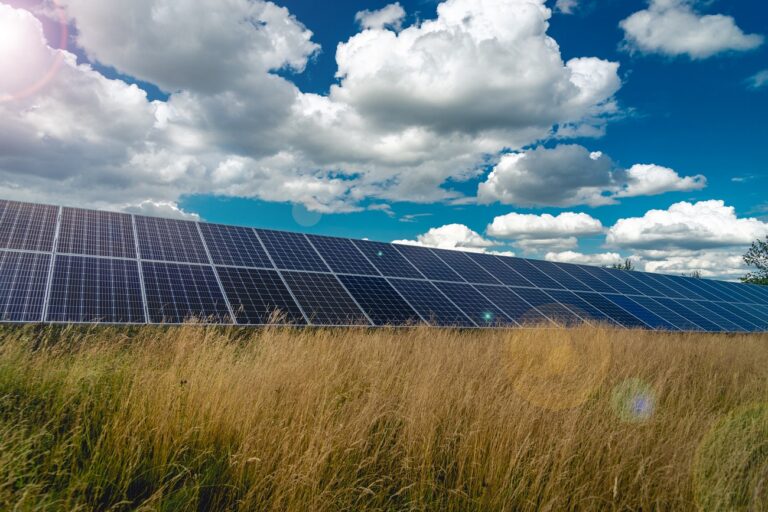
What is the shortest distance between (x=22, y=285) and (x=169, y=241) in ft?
16.2

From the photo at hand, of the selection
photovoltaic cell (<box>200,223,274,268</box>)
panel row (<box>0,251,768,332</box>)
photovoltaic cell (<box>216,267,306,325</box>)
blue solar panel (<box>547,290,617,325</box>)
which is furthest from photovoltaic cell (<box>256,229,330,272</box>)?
blue solar panel (<box>547,290,617,325</box>)

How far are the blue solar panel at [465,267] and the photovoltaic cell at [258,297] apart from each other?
8.94m

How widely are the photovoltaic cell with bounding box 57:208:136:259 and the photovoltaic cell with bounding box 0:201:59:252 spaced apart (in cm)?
32

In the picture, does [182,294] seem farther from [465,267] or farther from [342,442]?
[465,267]

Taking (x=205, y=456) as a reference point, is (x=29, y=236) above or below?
above

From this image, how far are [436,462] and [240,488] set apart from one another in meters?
1.91

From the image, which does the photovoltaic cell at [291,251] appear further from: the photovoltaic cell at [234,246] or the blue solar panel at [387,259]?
the blue solar panel at [387,259]

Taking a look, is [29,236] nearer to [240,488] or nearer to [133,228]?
[133,228]

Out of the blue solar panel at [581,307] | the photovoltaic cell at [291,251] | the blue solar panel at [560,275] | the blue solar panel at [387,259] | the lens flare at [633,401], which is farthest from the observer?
the blue solar panel at [560,275]

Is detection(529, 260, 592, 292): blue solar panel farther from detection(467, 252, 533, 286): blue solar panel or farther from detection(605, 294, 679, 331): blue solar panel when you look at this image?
detection(467, 252, 533, 286): blue solar panel

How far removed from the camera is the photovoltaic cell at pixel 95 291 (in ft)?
35.3

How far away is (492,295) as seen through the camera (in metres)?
18.5

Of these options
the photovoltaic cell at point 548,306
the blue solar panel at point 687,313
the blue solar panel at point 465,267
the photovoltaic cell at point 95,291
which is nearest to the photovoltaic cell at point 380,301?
the blue solar panel at point 465,267

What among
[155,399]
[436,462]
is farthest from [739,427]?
[155,399]
